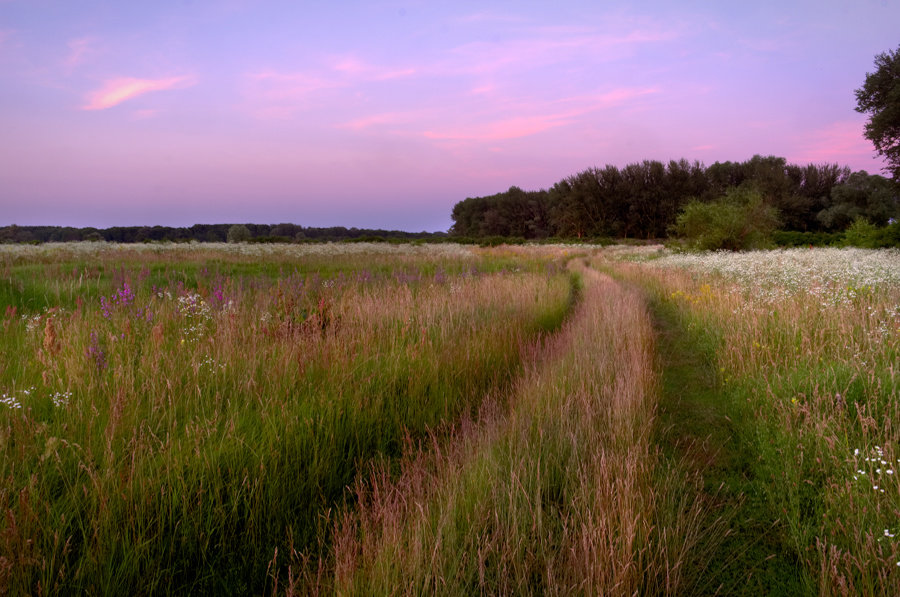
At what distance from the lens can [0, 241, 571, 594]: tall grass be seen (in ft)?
6.91

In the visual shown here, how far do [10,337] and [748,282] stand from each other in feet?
43.4

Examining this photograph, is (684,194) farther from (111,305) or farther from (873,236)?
(111,305)

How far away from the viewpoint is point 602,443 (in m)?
2.92

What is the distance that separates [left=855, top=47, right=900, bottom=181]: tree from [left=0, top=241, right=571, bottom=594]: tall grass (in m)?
26.3

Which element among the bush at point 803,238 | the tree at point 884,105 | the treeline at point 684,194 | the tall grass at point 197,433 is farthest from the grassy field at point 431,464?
the treeline at point 684,194

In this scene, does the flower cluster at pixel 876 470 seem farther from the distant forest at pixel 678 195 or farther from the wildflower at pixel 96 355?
the distant forest at pixel 678 195

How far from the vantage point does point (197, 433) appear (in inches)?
106


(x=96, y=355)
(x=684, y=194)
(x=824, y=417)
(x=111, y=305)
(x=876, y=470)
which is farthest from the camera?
(x=684, y=194)

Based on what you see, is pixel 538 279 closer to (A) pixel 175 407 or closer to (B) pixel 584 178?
(A) pixel 175 407

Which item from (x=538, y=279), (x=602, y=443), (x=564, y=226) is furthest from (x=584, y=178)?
(x=602, y=443)

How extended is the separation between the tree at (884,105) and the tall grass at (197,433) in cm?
2635

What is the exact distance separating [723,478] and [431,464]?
2218 millimetres

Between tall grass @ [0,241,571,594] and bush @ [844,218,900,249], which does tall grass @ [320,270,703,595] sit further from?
bush @ [844,218,900,249]

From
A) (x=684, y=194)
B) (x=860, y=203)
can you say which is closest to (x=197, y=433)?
(x=860, y=203)
